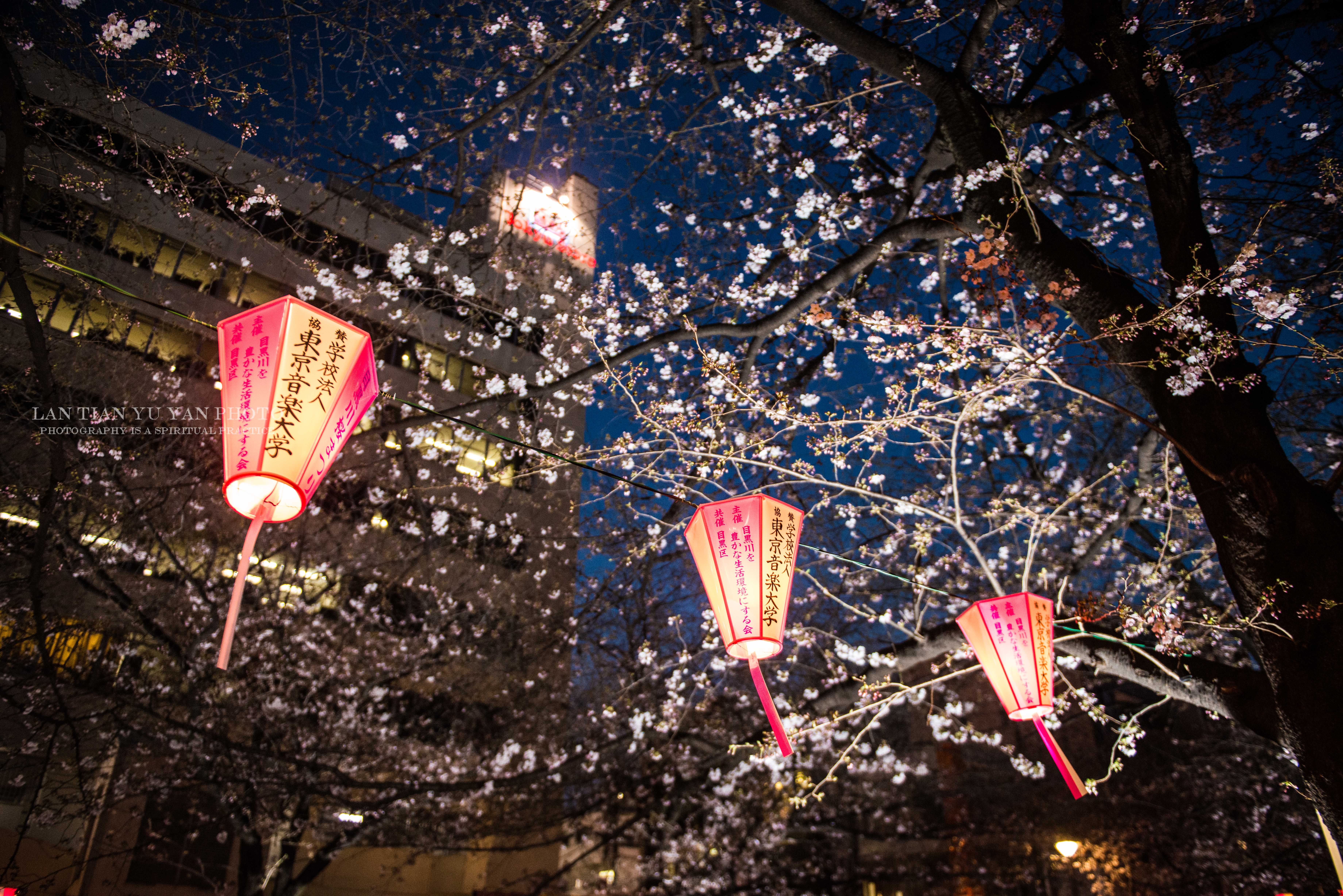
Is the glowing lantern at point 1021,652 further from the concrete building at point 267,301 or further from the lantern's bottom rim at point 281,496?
the lantern's bottom rim at point 281,496

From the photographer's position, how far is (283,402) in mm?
3471

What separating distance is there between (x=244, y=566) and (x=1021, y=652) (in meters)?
5.42

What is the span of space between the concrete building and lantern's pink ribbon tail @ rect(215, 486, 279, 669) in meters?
1.52

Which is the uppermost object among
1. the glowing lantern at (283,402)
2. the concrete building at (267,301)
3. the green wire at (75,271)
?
the concrete building at (267,301)

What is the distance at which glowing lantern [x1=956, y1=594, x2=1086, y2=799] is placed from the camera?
5.69 metres

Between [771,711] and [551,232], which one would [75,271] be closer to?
[771,711]

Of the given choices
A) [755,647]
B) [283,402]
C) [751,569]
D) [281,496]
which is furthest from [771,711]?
[283,402]

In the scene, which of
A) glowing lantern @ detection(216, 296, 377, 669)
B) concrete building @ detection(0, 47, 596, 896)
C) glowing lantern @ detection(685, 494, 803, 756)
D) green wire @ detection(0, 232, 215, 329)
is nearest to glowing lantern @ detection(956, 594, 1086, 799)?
glowing lantern @ detection(685, 494, 803, 756)

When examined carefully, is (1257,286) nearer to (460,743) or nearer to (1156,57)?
(1156,57)

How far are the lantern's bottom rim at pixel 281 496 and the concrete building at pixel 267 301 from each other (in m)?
1.52

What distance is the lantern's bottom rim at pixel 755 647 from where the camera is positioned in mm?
4602

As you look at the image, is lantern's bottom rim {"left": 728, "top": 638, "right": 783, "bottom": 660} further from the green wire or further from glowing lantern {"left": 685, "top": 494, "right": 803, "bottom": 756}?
the green wire

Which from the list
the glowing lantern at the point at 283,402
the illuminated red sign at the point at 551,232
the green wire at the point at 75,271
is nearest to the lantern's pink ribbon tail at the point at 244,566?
the glowing lantern at the point at 283,402

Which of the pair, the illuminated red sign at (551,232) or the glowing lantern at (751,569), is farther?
the illuminated red sign at (551,232)
